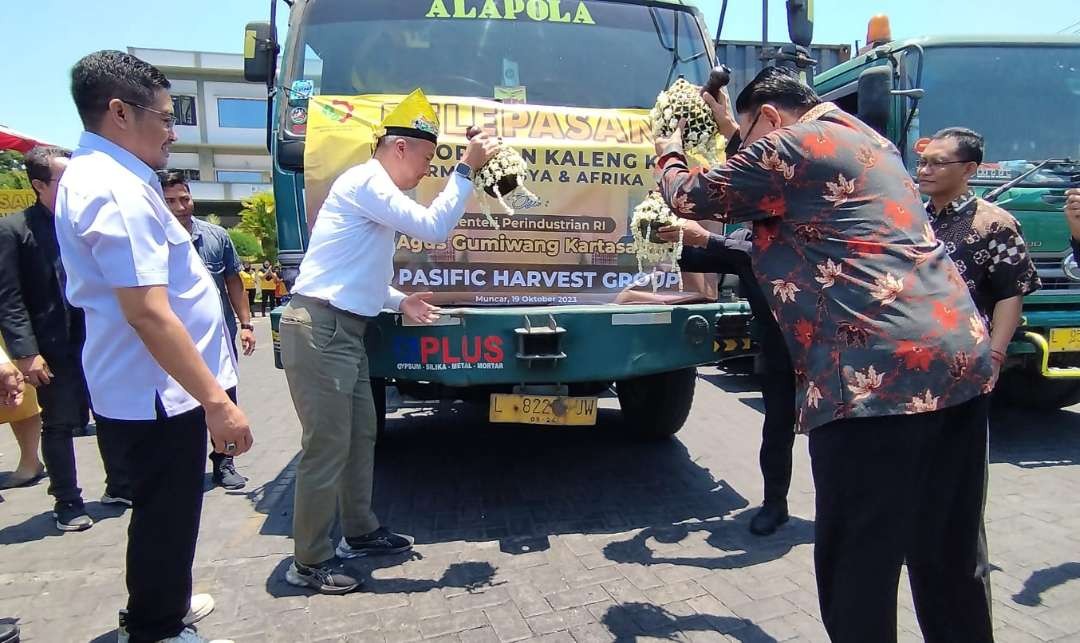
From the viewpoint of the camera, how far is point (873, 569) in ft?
6.12

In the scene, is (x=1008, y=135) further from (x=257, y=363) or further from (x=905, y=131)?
(x=257, y=363)

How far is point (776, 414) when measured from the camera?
142 inches

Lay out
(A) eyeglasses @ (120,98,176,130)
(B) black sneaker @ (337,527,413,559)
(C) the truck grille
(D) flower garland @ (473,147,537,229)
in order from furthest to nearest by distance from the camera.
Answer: (C) the truck grille
(B) black sneaker @ (337,527,413,559)
(D) flower garland @ (473,147,537,229)
(A) eyeglasses @ (120,98,176,130)

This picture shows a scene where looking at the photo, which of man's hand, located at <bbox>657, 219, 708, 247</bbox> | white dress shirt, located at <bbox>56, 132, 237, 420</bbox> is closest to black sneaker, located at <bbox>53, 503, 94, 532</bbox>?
white dress shirt, located at <bbox>56, 132, 237, 420</bbox>

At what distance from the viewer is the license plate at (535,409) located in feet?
11.6

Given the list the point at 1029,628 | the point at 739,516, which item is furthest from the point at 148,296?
the point at 1029,628

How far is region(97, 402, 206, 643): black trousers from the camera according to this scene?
2305 millimetres

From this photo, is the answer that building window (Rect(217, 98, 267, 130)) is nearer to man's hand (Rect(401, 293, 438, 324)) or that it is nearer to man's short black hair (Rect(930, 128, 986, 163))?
man's hand (Rect(401, 293, 438, 324))

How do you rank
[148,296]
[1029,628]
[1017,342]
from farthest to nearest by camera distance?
[1017,342] < [1029,628] < [148,296]

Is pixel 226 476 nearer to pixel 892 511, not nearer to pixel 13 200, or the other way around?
pixel 892 511

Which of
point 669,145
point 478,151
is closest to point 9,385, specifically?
point 478,151

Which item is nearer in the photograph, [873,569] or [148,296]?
[873,569]

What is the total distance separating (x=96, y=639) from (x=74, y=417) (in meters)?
1.66

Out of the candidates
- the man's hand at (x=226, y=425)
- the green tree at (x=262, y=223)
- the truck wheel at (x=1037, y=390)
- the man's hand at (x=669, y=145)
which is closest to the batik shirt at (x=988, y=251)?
the man's hand at (x=669, y=145)
